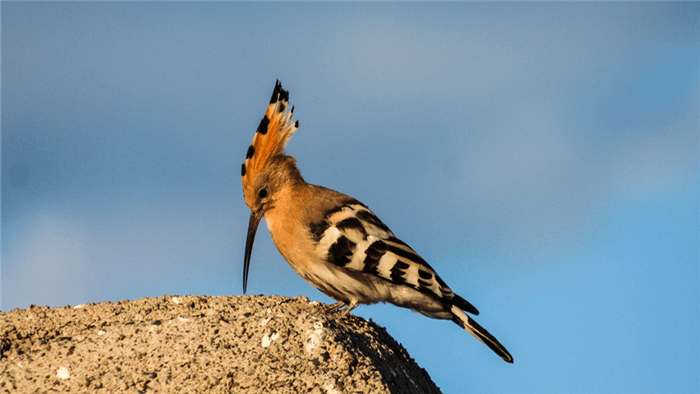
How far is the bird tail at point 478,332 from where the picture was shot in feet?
17.8

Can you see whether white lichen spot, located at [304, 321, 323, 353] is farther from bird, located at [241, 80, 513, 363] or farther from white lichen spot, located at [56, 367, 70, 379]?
white lichen spot, located at [56, 367, 70, 379]

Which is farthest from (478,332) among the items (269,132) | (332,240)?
(269,132)

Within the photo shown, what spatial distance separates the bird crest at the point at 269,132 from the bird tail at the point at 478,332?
2.01 metres

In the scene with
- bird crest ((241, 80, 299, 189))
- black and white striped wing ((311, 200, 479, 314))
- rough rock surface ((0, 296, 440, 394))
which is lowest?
rough rock surface ((0, 296, 440, 394))

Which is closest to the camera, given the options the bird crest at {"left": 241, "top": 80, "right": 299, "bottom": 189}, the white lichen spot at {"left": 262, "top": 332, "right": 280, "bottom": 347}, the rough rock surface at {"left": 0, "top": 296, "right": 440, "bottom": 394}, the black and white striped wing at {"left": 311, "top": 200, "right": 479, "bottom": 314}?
the rough rock surface at {"left": 0, "top": 296, "right": 440, "bottom": 394}

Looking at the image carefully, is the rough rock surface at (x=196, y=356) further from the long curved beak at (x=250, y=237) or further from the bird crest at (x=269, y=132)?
the bird crest at (x=269, y=132)

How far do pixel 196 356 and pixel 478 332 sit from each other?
2423mm

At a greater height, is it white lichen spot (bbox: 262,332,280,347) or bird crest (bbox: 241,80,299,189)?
bird crest (bbox: 241,80,299,189)

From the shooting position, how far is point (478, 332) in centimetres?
548

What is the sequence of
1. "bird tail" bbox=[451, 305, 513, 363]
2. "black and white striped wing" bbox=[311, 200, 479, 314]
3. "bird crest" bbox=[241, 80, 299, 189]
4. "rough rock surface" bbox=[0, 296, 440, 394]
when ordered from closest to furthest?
1. "rough rock surface" bbox=[0, 296, 440, 394]
2. "black and white striped wing" bbox=[311, 200, 479, 314]
3. "bird tail" bbox=[451, 305, 513, 363]
4. "bird crest" bbox=[241, 80, 299, 189]

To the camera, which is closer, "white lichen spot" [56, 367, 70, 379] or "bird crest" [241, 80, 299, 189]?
"white lichen spot" [56, 367, 70, 379]

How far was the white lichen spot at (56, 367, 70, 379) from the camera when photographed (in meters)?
4.03

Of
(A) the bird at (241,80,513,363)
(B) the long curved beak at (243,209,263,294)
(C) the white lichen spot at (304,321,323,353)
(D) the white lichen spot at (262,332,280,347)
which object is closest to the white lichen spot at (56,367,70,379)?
(D) the white lichen spot at (262,332,280,347)

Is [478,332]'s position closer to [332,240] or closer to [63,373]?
[332,240]
